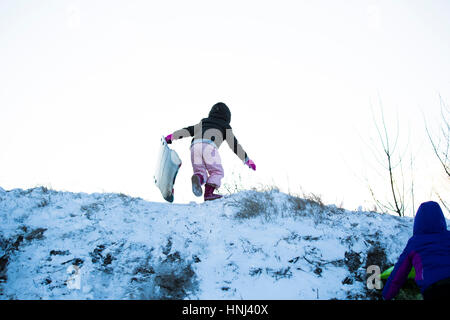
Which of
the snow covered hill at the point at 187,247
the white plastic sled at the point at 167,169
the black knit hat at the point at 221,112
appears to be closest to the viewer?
the snow covered hill at the point at 187,247

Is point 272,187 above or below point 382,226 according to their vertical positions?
above

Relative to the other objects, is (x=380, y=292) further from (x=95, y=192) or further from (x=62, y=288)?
(x=95, y=192)

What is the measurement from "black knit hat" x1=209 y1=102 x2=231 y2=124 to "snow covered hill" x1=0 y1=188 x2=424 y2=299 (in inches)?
74.5

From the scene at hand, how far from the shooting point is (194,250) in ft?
12.5

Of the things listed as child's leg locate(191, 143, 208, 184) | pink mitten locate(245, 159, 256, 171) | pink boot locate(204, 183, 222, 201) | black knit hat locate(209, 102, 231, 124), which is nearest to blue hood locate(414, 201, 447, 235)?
pink mitten locate(245, 159, 256, 171)

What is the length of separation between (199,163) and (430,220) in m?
3.52

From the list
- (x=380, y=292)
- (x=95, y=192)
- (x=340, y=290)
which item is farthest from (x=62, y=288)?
(x=380, y=292)

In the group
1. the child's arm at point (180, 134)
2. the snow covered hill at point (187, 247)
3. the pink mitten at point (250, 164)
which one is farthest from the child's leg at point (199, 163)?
the pink mitten at point (250, 164)

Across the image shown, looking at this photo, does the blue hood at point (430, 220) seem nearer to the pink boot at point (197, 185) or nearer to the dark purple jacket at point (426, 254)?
the dark purple jacket at point (426, 254)

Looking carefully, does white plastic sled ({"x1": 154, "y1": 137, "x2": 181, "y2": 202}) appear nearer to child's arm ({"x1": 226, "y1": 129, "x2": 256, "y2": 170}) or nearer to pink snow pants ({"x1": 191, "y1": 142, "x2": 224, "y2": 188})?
pink snow pants ({"x1": 191, "y1": 142, "x2": 224, "y2": 188})

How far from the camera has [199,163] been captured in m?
5.49

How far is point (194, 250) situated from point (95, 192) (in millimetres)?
2314

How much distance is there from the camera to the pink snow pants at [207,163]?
5.46 meters

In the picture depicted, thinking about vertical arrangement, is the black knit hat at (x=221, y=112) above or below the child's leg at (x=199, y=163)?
above
